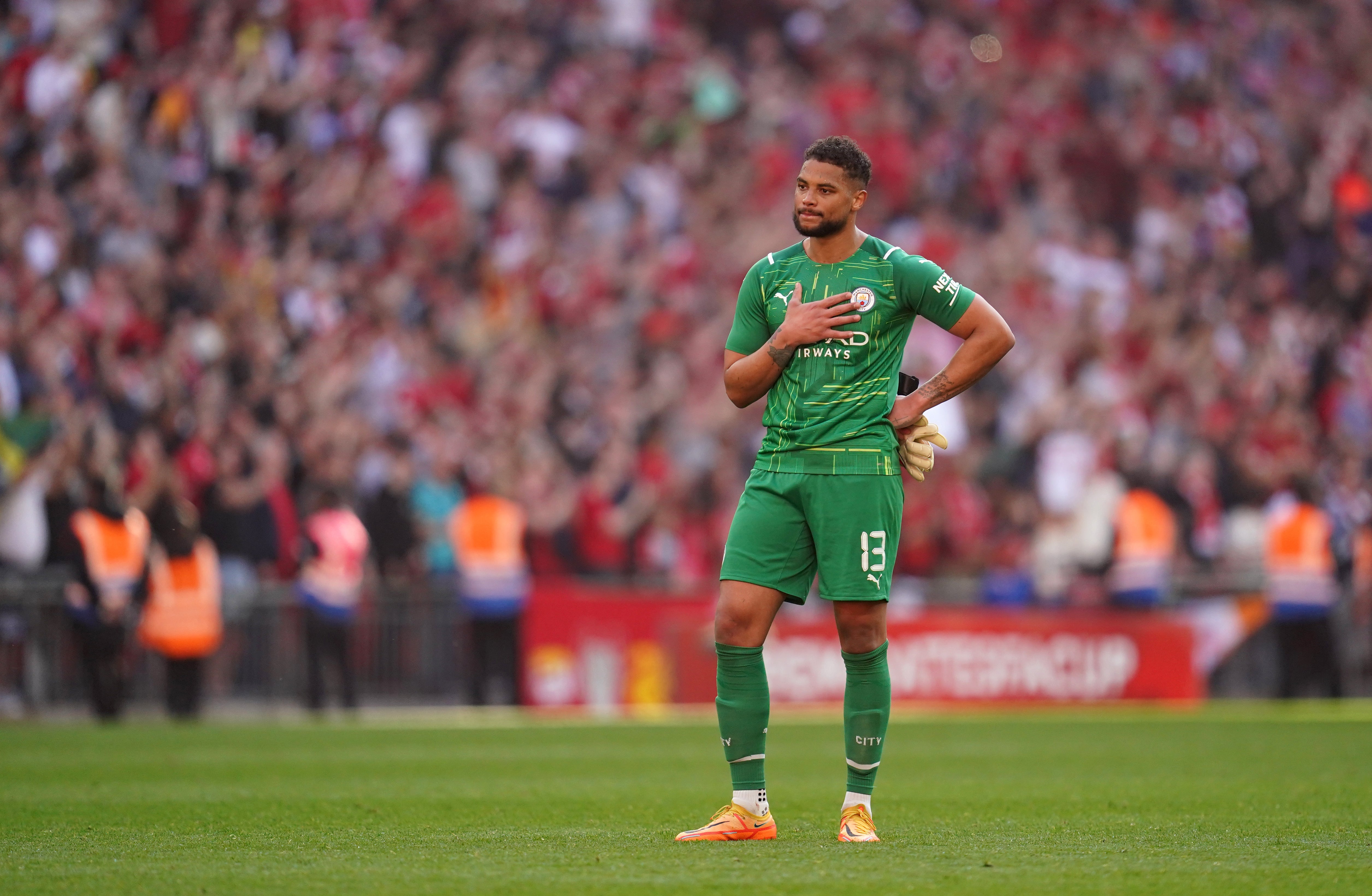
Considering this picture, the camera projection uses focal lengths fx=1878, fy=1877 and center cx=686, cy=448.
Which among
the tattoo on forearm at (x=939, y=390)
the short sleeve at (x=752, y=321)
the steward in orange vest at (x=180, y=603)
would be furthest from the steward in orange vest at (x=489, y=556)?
the tattoo on forearm at (x=939, y=390)

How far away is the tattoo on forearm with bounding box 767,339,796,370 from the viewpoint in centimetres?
647

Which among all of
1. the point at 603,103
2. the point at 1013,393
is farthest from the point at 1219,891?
→ the point at 603,103

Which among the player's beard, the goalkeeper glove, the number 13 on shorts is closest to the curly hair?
the player's beard

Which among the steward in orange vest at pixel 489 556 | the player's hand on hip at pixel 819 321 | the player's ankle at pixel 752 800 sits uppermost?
the player's hand on hip at pixel 819 321

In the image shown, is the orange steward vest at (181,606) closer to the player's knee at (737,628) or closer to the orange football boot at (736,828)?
the orange football boot at (736,828)

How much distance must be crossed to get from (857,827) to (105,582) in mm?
10602

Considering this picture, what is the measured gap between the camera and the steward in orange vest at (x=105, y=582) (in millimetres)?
15469

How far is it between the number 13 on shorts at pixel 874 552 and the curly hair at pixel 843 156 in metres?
1.21

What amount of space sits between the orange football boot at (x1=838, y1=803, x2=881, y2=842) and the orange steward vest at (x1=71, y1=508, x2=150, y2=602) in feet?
34.0

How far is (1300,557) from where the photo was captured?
17406mm

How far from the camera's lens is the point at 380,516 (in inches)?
672

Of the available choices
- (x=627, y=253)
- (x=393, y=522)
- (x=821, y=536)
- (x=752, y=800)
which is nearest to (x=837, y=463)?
(x=821, y=536)

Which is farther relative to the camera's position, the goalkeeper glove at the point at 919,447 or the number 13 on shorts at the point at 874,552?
the goalkeeper glove at the point at 919,447

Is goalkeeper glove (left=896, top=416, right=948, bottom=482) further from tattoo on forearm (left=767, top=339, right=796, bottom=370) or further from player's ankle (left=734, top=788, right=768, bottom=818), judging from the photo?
player's ankle (left=734, top=788, right=768, bottom=818)
